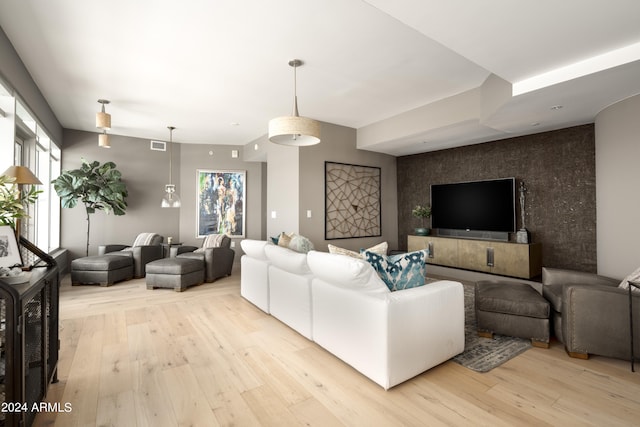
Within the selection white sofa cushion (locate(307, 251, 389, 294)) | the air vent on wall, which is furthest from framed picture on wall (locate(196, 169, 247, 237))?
white sofa cushion (locate(307, 251, 389, 294))

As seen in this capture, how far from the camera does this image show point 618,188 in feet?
10.7

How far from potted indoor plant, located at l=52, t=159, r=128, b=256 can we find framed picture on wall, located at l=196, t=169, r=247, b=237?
4.89ft

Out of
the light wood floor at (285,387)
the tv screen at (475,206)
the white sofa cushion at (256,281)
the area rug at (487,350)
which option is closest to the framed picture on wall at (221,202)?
the white sofa cushion at (256,281)

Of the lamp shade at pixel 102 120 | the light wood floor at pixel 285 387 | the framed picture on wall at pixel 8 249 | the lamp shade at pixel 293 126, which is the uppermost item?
the lamp shade at pixel 102 120

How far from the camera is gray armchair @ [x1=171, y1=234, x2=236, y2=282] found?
5.11m

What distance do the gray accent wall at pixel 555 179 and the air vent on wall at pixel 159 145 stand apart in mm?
5988

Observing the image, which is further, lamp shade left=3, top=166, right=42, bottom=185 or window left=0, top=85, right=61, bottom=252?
window left=0, top=85, right=61, bottom=252

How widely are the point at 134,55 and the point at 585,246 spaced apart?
5924mm

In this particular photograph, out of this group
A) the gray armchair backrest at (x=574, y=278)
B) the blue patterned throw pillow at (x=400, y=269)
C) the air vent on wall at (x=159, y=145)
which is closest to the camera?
the blue patterned throw pillow at (x=400, y=269)

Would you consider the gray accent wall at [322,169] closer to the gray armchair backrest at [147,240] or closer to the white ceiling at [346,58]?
the white ceiling at [346,58]

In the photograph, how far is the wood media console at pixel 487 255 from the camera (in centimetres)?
447

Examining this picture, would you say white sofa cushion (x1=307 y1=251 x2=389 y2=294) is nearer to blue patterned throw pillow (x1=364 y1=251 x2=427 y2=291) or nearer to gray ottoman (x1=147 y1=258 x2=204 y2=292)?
blue patterned throw pillow (x1=364 y1=251 x2=427 y2=291)

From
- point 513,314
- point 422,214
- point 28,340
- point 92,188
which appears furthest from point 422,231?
point 92,188

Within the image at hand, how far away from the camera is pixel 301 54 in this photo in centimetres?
298
